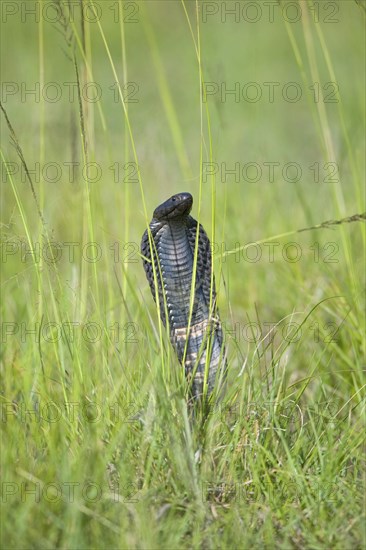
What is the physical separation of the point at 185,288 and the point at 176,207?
32 cm

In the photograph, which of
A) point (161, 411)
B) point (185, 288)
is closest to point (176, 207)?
point (185, 288)

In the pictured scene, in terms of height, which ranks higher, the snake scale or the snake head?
the snake head

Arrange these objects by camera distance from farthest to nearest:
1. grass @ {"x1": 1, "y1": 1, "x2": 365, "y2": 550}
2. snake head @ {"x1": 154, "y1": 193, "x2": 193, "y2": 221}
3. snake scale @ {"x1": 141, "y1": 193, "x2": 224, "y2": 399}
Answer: snake scale @ {"x1": 141, "y1": 193, "x2": 224, "y2": 399}
snake head @ {"x1": 154, "y1": 193, "x2": 193, "y2": 221}
grass @ {"x1": 1, "y1": 1, "x2": 365, "y2": 550}

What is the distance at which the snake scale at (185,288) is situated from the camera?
2651 mm

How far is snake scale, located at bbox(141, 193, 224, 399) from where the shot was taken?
265cm

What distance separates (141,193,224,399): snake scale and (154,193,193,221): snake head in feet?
0.04

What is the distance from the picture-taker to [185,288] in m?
2.75

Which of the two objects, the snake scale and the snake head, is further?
the snake scale

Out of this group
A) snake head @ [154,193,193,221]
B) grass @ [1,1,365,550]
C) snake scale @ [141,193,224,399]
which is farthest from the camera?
snake scale @ [141,193,224,399]

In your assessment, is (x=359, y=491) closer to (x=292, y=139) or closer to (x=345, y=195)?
(x=345, y=195)

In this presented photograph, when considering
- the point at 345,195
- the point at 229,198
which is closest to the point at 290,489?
the point at 229,198

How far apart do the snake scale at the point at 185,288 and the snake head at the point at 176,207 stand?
0.01 m

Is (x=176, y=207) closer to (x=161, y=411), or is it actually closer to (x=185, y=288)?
(x=185, y=288)

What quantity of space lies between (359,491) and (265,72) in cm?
737
